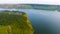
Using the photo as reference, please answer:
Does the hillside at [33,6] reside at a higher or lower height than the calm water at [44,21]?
higher

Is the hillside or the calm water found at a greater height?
the hillside

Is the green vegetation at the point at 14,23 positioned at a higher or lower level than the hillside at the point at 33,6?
lower

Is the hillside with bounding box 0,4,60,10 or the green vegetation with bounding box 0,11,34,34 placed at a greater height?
the hillside with bounding box 0,4,60,10

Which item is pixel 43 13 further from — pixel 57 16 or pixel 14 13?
pixel 14 13

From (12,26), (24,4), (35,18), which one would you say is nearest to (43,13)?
(35,18)

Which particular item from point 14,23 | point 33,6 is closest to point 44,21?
point 33,6
